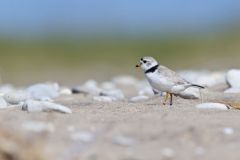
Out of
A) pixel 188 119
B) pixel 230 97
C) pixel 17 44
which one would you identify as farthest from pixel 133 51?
pixel 188 119

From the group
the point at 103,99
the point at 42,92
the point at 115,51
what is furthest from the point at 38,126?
the point at 115,51

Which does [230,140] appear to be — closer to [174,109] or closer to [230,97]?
[174,109]

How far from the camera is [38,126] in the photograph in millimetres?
4504

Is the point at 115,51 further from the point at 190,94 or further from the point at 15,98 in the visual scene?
the point at 190,94

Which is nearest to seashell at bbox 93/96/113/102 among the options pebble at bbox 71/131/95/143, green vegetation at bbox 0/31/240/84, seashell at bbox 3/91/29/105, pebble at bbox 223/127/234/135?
seashell at bbox 3/91/29/105

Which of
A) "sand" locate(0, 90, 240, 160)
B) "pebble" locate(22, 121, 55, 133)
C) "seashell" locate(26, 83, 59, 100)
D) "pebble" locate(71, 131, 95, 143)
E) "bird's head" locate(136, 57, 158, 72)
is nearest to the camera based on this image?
"sand" locate(0, 90, 240, 160)

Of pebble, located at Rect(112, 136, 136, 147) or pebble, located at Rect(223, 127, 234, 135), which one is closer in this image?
pebble, located at Rect(112, 136, 136, 147)

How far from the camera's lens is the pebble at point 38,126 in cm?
443

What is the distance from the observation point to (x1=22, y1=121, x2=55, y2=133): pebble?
4.43 m

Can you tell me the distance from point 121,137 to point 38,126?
0.52m

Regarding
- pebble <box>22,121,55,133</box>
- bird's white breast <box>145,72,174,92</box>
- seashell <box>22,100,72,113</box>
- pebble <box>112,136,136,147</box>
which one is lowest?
pebble <box>112,136,136,147</box>

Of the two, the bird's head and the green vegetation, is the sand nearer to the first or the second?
the bird's head

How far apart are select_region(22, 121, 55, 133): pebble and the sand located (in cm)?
3

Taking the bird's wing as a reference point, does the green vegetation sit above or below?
above
